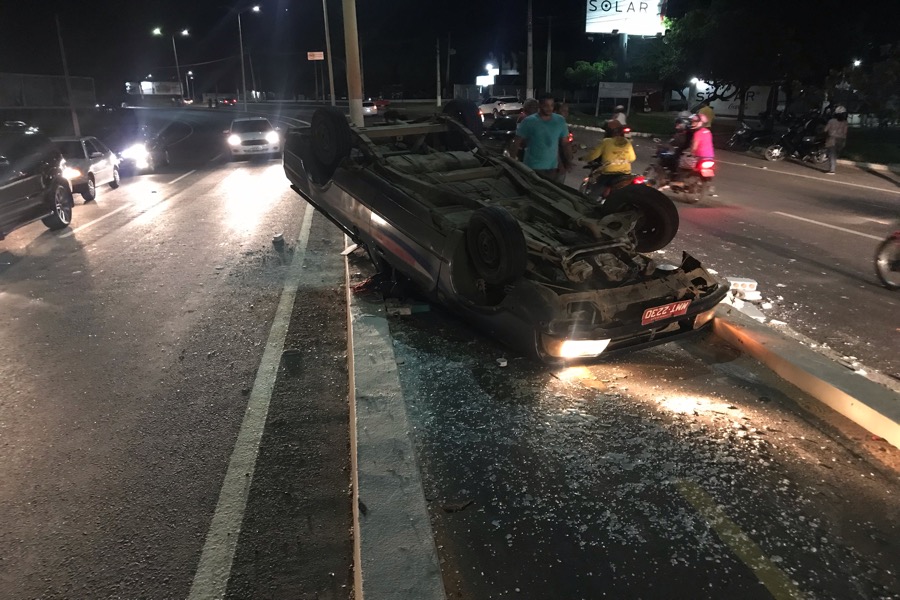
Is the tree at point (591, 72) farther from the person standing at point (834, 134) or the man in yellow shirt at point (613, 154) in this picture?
the man in yellow shirt at point (613, 154)

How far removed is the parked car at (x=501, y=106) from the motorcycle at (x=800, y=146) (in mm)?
13618

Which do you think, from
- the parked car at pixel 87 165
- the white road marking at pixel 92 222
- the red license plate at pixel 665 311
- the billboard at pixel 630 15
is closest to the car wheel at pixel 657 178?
the red license plate at pixel 665 311

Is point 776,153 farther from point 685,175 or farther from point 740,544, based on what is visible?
point 740,544

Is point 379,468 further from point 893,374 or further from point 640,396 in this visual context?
point 893,374

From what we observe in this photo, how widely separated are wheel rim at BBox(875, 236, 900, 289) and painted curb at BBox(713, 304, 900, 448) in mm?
2593

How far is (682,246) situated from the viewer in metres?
8.58

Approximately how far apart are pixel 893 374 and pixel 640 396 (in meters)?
2.05

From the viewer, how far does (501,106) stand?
3238 cm

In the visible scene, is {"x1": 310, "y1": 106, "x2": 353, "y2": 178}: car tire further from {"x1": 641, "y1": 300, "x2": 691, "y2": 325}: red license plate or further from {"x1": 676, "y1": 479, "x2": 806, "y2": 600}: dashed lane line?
{"x1": 676, "y1": 479, "x2": 806, "y2": 600}: dashed lane line

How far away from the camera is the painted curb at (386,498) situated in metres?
2.64

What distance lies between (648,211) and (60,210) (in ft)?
33.3

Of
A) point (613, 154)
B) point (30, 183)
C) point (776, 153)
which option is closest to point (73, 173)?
point (30, 183)

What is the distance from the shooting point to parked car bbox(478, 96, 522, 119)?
31028 mm

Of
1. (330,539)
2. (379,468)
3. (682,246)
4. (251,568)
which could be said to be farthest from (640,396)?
(682,246)
